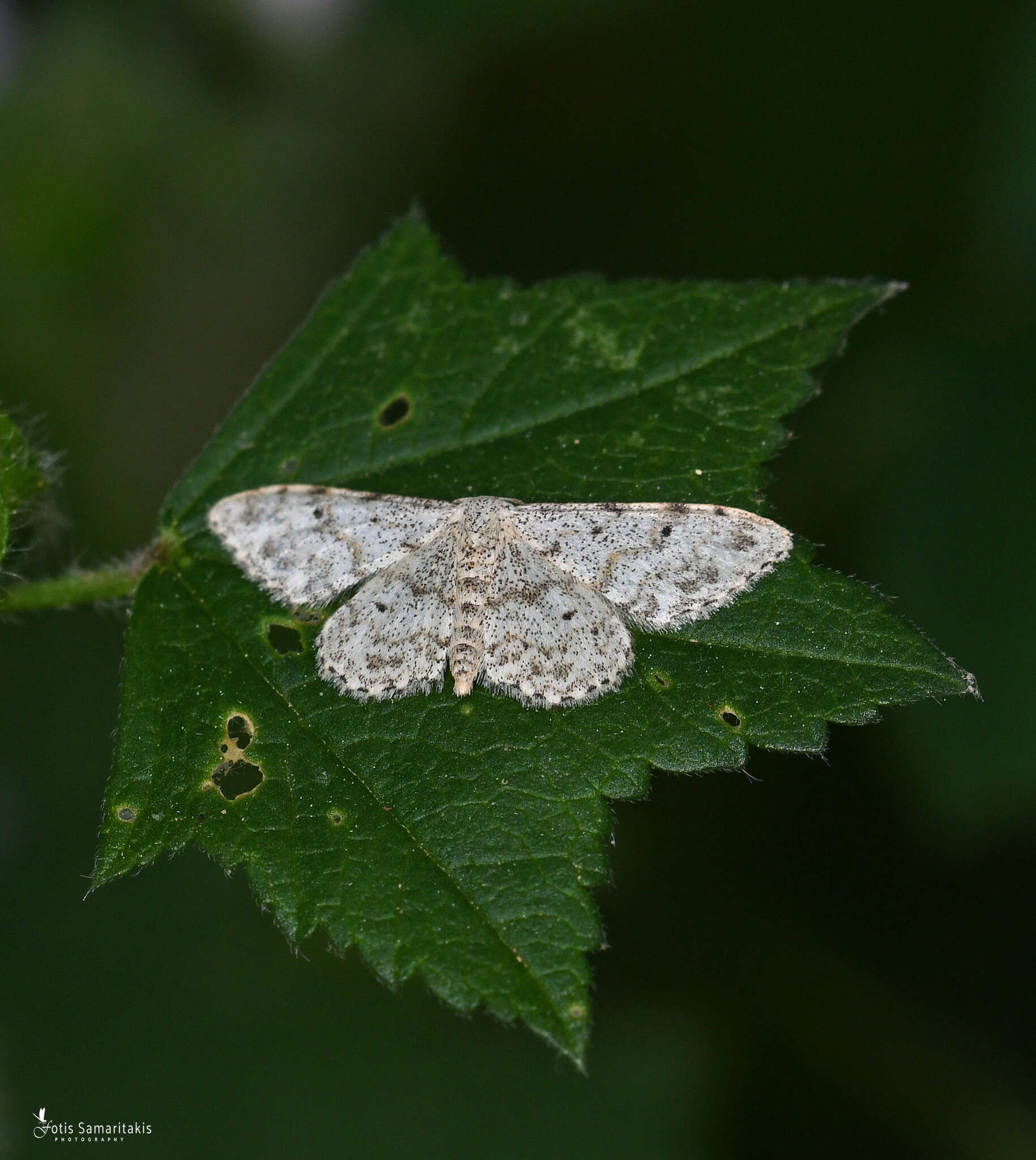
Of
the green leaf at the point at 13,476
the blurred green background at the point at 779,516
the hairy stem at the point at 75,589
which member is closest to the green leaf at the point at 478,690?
the hairy stem at the point at 75,589

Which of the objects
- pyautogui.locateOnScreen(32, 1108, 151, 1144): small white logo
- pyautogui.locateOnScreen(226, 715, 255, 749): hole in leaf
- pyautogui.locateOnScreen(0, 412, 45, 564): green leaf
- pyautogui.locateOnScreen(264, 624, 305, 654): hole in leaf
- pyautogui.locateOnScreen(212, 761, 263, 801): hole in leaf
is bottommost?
pyautogui.locateOnScreen(32, 1108, 151, 1144): small white logo

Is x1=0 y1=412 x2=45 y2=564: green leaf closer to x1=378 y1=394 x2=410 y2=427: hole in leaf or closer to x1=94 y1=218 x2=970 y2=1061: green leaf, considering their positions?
x1=94 y1=218 x2=970 y2=1061: green leaf

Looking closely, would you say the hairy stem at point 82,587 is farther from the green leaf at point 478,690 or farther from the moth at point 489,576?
the moth at point 489,576

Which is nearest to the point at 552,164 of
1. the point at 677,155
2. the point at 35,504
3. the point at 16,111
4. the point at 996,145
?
the point at 677,155

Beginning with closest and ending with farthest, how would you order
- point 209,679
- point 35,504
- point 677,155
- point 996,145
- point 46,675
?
point 209,679, point 35,504, point 996,145, point 46,675, point 677,155

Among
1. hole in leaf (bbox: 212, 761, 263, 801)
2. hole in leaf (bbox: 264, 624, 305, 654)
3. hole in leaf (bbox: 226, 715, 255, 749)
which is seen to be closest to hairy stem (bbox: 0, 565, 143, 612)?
hole in leaf (bbox: 264, 624, 305, 654)

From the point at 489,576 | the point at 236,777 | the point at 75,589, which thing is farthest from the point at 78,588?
the point at 489,576

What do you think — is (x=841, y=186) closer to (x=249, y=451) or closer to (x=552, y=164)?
(x=552, y=164)
